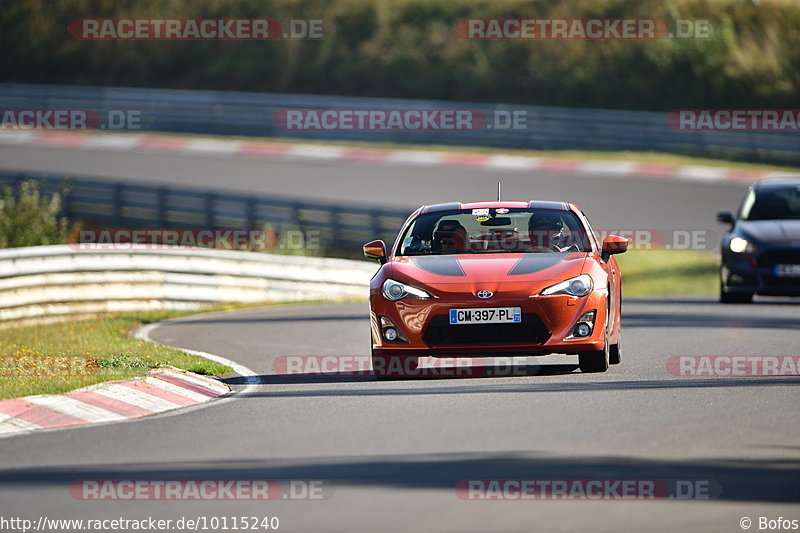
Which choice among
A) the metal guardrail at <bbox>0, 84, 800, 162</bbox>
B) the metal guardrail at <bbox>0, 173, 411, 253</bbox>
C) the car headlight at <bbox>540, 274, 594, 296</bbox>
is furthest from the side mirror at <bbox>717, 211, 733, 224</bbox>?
the metal guardrail at <bbox>0, 84, 800, 162</bbox>

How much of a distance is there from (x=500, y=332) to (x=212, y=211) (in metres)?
18.5

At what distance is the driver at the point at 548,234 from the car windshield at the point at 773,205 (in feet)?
27.1

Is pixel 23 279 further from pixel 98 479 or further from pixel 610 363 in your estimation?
pixel 98 479

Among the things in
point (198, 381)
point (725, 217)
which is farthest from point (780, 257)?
point (198, 381)

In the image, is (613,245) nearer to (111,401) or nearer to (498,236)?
(498,236)

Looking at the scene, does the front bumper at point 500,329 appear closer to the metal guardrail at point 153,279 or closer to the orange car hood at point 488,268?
the orange car hood at point 488,268

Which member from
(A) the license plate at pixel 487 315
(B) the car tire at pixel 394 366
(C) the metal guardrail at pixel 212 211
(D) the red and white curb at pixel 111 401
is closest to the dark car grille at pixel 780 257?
(B) the car tire at pixel 394 366

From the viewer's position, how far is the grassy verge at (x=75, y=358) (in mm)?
11539

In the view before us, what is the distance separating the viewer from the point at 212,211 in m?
29.6

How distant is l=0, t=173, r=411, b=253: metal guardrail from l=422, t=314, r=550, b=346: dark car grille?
55.9 ft

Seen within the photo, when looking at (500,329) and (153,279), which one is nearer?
(500,329)

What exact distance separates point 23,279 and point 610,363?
8.60m

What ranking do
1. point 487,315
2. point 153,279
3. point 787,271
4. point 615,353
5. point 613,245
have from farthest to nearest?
point 153,279
point 787,271
point 615,353
point 613,245
point 487,315

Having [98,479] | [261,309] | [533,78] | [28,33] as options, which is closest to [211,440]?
[98,479]
